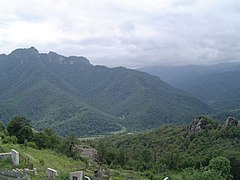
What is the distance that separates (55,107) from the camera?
163 meters

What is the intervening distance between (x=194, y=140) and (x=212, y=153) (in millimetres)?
11784

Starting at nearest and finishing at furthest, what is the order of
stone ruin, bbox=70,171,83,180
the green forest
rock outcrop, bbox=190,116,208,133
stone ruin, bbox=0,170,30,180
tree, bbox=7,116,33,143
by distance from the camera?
stone ruin, bbox=0,170,30,180 → stone ruin, bbox=70,171,83,180 → the green forest → tree, bbox=7,116,33,143 → rock outcrop, bbox=190,116,208,133

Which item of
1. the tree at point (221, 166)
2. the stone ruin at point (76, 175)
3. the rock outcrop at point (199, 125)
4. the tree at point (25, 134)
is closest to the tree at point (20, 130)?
the tree at point (25, 134)

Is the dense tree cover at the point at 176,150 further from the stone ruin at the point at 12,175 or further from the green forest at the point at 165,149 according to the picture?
the stone ruin at the point at 12,175

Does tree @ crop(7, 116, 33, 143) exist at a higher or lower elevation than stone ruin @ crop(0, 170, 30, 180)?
lower

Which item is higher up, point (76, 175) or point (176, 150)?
point (76, 175)

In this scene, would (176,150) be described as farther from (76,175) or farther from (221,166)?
(76,175)

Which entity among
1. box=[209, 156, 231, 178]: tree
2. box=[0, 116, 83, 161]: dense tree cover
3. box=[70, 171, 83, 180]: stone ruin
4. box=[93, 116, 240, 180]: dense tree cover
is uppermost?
box=[70, 171, 83, 180]: stone ruin

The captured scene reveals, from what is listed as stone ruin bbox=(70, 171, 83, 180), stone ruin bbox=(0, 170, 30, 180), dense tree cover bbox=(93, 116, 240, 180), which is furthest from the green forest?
stone ruin bbox=(0, 170, 30, 180)

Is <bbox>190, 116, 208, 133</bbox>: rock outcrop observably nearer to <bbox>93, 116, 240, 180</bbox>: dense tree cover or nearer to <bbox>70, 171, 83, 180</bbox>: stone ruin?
<bbox>93, 116, 240, 180</bbox>: dense tree cover

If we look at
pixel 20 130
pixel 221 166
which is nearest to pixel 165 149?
pixel 221 166

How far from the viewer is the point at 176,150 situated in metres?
51.0

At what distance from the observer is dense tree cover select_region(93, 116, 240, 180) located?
4050 cm

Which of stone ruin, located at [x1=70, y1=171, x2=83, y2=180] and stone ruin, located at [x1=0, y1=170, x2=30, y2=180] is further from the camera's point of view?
stone ruin, located at [x1=70, y1=171, x2=83, y2=180]
